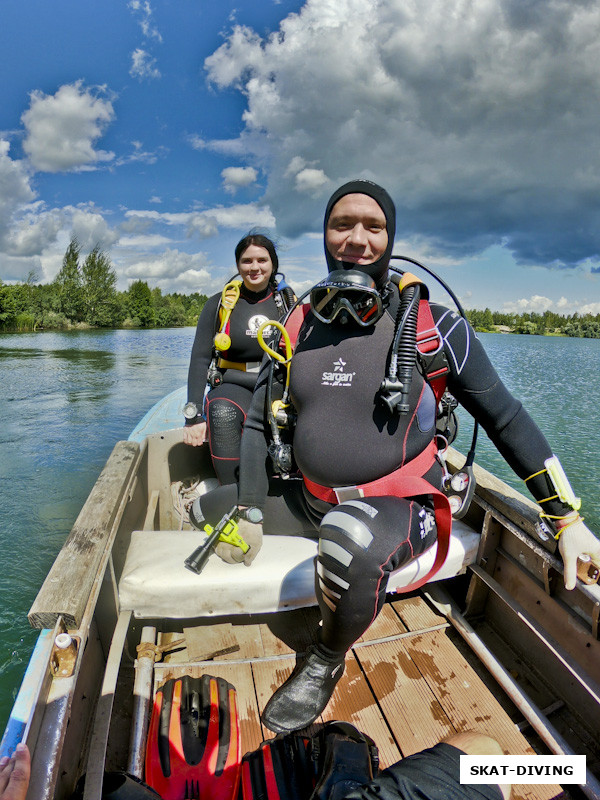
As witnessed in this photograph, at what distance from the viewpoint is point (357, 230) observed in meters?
1.61

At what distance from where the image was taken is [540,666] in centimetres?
169

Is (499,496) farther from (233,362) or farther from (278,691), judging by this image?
(233,362)

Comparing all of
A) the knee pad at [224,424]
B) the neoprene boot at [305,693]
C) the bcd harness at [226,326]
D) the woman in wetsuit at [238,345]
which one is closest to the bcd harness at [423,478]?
the neoprene boot at [305,693]

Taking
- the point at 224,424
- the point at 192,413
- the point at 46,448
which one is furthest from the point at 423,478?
the point at 46,448

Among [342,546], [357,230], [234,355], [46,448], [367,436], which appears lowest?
[46,448]

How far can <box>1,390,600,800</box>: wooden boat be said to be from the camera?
1286 millimetres

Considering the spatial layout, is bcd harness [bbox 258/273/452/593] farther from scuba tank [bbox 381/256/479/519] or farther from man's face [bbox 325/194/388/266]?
man's face [bbox 325/194/388/266]

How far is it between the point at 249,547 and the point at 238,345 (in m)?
1.44

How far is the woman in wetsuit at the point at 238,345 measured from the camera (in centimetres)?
268

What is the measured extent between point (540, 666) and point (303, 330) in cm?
155

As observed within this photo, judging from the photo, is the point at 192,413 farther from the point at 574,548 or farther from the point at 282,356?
the point at 574,548

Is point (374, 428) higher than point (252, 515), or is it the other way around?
point (374, 428)

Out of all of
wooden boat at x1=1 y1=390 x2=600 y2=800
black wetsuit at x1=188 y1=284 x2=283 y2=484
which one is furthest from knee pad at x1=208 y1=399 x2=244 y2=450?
wooden boat at x1=1 y1=390 x2=600 y2=800

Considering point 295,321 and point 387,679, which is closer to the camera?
point 387,679
